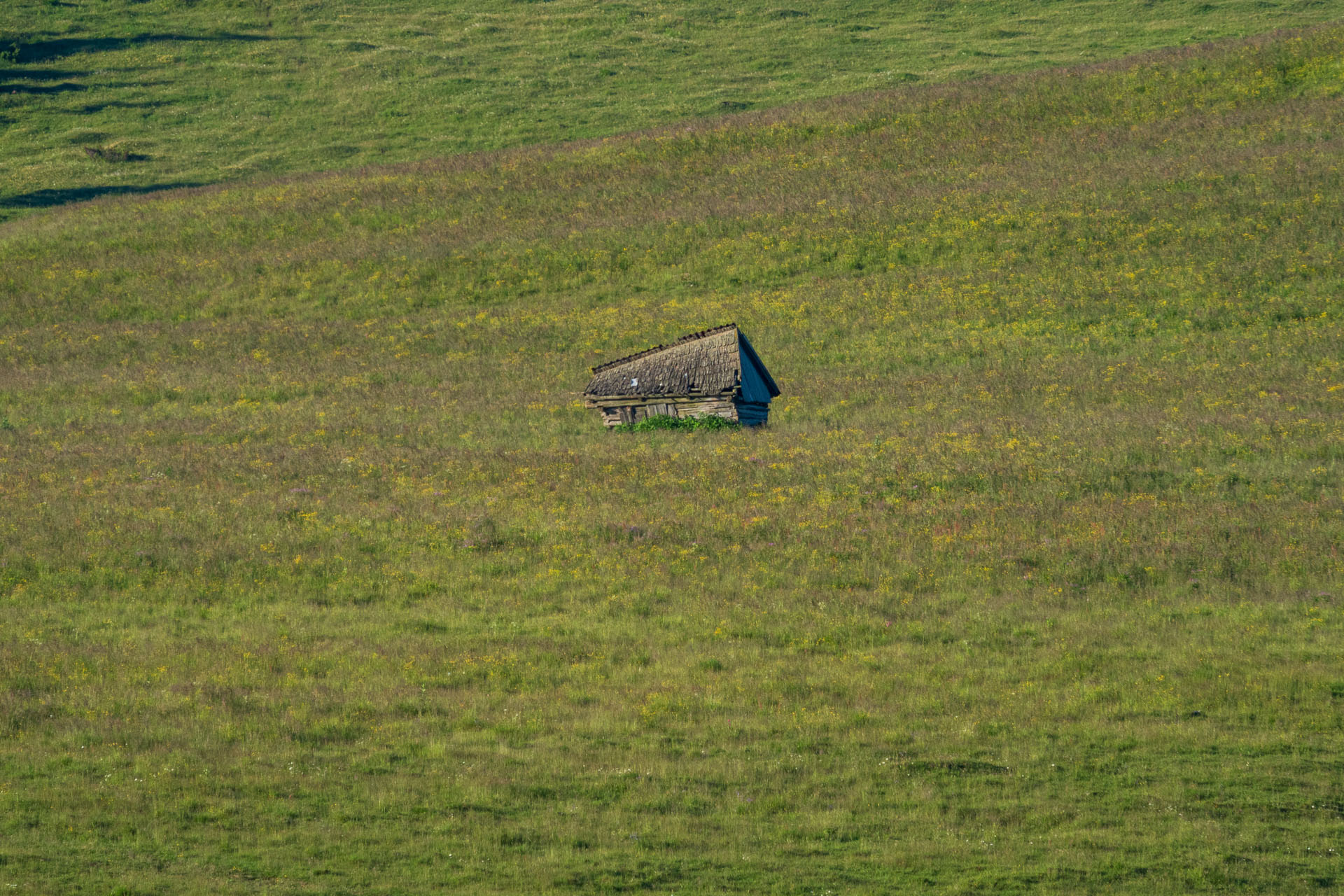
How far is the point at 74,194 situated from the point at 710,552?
200 feet

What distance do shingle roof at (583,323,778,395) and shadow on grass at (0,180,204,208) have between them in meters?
43.1

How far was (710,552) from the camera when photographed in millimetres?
24500

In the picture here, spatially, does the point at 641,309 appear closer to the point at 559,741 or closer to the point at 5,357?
the point at 5,357

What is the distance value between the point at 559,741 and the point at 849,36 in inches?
3259

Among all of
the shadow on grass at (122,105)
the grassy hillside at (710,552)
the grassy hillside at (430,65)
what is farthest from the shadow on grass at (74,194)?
the shadow on grass at (122,105)

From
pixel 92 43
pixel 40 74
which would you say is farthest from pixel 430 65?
pixel 40 74

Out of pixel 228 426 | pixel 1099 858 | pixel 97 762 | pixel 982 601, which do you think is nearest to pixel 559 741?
pixel 97 762

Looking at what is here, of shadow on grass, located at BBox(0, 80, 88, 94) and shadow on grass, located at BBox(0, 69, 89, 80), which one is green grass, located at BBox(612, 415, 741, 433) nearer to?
shadow on grass, located at BBox(0, 80, 88, 94)

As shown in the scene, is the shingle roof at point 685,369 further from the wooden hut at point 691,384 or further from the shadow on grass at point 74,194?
the shadow on grass at point 74,194

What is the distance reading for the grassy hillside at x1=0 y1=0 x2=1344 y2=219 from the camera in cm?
7606

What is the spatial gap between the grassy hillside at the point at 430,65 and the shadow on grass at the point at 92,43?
196 mm

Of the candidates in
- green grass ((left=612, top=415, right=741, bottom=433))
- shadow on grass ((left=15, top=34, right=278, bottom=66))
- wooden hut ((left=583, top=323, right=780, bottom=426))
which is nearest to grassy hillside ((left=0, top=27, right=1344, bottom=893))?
green grass ((left=612, top=415, right=741, bottom=433))

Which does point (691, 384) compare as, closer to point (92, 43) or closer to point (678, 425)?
point (678, 425)

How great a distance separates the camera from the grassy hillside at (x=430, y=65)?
2995 inches
